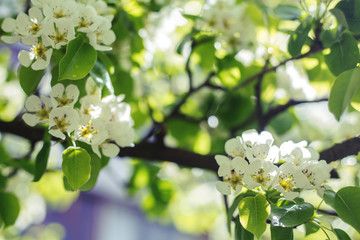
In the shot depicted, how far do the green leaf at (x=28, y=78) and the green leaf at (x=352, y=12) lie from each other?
18.9 inches

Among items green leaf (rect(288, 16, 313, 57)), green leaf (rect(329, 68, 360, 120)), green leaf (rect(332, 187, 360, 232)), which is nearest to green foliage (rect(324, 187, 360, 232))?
green leaf (rect(332, 187, 360, 232))

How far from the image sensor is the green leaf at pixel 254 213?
0.50 meters

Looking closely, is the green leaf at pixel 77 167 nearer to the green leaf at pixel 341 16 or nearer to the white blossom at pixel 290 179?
the white blossom at pixel 290 179

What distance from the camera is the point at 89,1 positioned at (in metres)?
0.61

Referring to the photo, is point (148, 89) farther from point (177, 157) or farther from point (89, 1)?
point (89, 1)

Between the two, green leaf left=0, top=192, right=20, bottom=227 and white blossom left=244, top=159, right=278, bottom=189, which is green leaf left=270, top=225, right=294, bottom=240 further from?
green leaf left=0, top=192, right=20, bottom=227

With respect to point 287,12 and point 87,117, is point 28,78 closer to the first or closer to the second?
point 87,117

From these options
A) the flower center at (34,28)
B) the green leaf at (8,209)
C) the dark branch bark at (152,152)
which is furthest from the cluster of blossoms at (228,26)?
the green leaf at (8,209)

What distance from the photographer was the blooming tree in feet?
1.73

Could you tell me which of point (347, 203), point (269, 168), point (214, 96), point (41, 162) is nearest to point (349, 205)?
point (347, 203)

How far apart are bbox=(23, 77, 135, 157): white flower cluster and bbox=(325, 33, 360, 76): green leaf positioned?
342mm

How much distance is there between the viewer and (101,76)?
59 centimetres

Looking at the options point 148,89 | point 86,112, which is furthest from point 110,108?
point 148,89

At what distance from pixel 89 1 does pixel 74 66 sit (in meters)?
0.14
